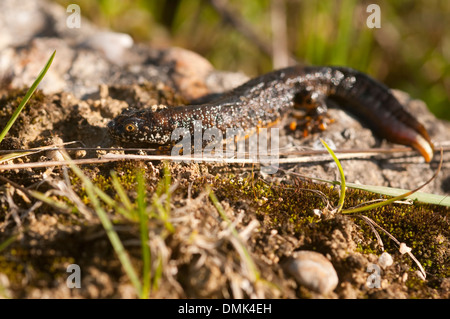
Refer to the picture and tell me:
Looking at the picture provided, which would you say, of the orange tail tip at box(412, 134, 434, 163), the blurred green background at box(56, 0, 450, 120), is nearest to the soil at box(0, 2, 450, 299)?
the orange tail tip at box(412, 134, 434, 163)

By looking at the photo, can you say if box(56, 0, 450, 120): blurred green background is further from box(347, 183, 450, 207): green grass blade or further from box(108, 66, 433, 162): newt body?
box(347, 183, 450, 207): green grass blade

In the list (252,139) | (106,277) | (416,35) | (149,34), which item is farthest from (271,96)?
(416,35)

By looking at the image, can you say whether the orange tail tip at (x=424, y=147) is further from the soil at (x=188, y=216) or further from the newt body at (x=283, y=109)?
the soil at (x=188, y=216)

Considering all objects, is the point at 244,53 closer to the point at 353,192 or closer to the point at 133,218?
the point at 353,192

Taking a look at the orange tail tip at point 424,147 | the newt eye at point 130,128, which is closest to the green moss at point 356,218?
the newt eye at point 130,128

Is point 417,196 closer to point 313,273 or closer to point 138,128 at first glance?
point 313,273
